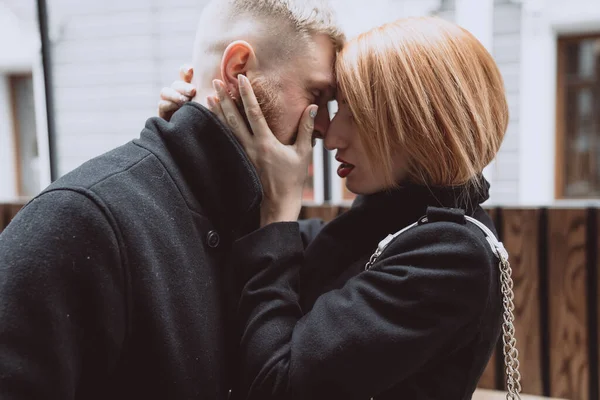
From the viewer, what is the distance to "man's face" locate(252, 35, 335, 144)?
1.35m

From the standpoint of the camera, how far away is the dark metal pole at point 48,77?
3385mm

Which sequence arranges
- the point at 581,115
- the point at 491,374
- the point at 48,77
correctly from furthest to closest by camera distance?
the point at 581,115, the point at 48,77, the point at 491,374

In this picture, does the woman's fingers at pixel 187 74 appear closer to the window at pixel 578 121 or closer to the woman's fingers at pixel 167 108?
the woman's fingers at pixel 167 108

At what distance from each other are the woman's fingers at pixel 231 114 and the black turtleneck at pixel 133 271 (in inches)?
2.7

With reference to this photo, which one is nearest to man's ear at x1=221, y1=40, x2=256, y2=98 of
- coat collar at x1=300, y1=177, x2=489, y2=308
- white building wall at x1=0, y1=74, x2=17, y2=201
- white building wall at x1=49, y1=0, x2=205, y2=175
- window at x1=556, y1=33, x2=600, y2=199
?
coat collar at x1=300, y1=177, x2=489, y2=308

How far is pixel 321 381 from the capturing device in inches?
42.5

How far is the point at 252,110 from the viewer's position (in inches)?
50.8

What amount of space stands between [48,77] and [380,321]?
3338mm

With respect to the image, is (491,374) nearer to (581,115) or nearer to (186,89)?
(186,89)

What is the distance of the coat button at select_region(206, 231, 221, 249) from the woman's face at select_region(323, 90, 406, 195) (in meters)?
0.42

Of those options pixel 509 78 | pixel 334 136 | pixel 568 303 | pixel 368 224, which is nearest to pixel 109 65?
pixel 509 78

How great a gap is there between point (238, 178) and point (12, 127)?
4.87m

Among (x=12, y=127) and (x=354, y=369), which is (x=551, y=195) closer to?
(x=354, y=369)

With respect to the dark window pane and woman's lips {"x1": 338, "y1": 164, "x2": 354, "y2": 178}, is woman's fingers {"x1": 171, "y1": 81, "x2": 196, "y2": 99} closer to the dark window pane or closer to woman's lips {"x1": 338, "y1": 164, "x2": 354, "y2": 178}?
woman's lips {"x1": 338, "y1": 164, "x2": 354, "y2": 178}
